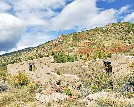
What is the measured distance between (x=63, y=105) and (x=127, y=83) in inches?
176

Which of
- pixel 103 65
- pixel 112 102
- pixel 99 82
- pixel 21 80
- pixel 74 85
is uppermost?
pixel 103 65

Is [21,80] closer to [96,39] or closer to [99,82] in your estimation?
[99,82]

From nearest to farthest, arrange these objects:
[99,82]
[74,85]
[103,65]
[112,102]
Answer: [112,102] → [99,82] → [74,85] → [103,65]

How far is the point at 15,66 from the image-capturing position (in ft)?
101

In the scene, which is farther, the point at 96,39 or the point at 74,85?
the point at 96,39

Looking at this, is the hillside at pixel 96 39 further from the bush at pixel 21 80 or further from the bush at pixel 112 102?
the bush at pixel 112 102

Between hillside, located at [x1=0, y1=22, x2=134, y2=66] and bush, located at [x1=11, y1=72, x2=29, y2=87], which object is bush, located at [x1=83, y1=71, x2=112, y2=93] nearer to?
bush, located at [x1=11, y1=72, x2=29, y2=87]

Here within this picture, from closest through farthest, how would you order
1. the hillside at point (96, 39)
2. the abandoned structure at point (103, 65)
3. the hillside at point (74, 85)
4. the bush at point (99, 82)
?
1. the hillside at point (74, 85)
2. the bush at point (99, 82)
3. the abandoned structure at point (103, 65)
4. the hillside at point (96, 39)

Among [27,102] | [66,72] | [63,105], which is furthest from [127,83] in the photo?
[66,72]

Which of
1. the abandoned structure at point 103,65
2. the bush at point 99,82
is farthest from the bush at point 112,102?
the abandoned structure at point 103,65

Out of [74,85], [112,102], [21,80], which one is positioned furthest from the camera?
[21,80]

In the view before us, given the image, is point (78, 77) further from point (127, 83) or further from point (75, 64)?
point (127, 83)

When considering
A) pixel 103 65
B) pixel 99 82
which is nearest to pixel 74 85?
pixel 99 82

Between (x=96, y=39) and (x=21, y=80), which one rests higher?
(x=96, y=39)
